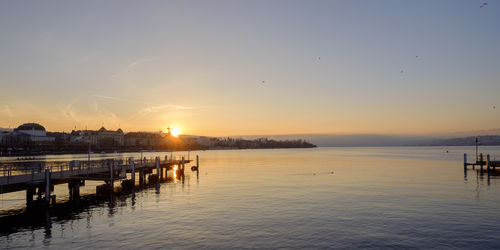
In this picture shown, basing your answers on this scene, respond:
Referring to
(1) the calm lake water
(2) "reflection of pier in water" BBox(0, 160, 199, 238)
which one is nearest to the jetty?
(2) "reflection of pier in water" BBox(0, 160, 199, 238)

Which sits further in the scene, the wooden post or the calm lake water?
the wooden post

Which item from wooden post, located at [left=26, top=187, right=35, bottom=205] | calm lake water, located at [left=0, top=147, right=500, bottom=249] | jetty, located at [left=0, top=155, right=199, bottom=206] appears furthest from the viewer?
wooden post, located at [left=26, top=187, right=35, bottom=205]

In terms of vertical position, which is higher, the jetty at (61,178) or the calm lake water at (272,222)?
the jetty at (61,178)

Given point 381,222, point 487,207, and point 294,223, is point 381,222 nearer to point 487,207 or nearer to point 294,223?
point 294,223

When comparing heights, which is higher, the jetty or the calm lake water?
the jetty

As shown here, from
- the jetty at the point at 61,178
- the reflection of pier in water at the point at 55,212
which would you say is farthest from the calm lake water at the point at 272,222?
the jetty at the point at 61,178

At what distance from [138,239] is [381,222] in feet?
59.4

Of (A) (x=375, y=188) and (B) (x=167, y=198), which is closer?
(B) (x=167, y=198)

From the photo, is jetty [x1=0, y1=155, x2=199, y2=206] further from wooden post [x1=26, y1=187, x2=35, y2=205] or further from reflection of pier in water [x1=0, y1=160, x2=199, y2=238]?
reflection of pier in water [x1=0, y1=160, x2=199, y2=238]

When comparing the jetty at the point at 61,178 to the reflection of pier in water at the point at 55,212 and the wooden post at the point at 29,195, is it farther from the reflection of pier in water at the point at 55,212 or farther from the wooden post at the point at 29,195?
the reflection of pier in water at the point at 55,212

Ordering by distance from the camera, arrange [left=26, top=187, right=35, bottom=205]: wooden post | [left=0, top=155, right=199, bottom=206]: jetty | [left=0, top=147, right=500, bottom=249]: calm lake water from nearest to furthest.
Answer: [left=0, top=147, right=500, bottom=249]: calm lake water < [left=0, top=155, right=199, bottom=206]: jetty < [left=26, top=187, right=35, bottom=205]: wooden post

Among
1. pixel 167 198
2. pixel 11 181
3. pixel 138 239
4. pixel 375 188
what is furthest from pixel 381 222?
pixel 11 181

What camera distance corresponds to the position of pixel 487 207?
33344 mm

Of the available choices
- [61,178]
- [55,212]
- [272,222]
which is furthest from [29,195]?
[272,222]
